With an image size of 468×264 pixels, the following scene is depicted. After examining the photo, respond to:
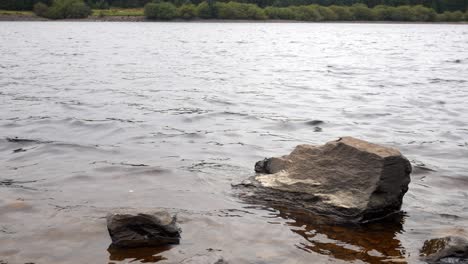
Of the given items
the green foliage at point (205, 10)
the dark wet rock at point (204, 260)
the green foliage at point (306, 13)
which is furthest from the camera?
the green foliage at point (306, 13)

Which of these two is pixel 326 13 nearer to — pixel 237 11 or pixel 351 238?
pixel 237 11

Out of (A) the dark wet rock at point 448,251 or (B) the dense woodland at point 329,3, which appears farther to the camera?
(B) the dense woodland at point 329,3

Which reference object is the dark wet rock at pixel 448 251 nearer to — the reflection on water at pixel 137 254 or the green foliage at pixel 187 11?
the reflection on water at pixel 137 254

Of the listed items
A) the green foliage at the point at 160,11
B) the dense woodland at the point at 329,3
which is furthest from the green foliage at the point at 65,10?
the green foliage at the point at 160,11

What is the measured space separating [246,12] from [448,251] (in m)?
137

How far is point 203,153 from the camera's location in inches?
408

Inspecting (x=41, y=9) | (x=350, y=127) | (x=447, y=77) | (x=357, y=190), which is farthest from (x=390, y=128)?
(x=41, y=9)

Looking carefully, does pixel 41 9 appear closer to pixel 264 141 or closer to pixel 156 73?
pixel 156 73

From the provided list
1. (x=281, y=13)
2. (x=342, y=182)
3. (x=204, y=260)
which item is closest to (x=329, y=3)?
(x=281, y=13)

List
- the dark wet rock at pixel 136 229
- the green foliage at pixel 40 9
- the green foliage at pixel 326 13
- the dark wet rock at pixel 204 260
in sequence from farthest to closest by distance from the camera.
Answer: the green foliage at pixel 326 13, the green foliage at pixel 40 9, the dark wet rock at pixel 136 229, the dark wet rock at pixel 204 260

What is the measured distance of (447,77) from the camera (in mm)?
24234

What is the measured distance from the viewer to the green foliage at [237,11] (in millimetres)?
137375

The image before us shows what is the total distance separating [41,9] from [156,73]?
117404mm

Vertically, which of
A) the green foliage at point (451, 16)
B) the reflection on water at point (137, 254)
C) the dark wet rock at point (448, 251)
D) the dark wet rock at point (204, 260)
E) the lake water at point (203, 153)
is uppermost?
the green foliage at point (451, 16)
